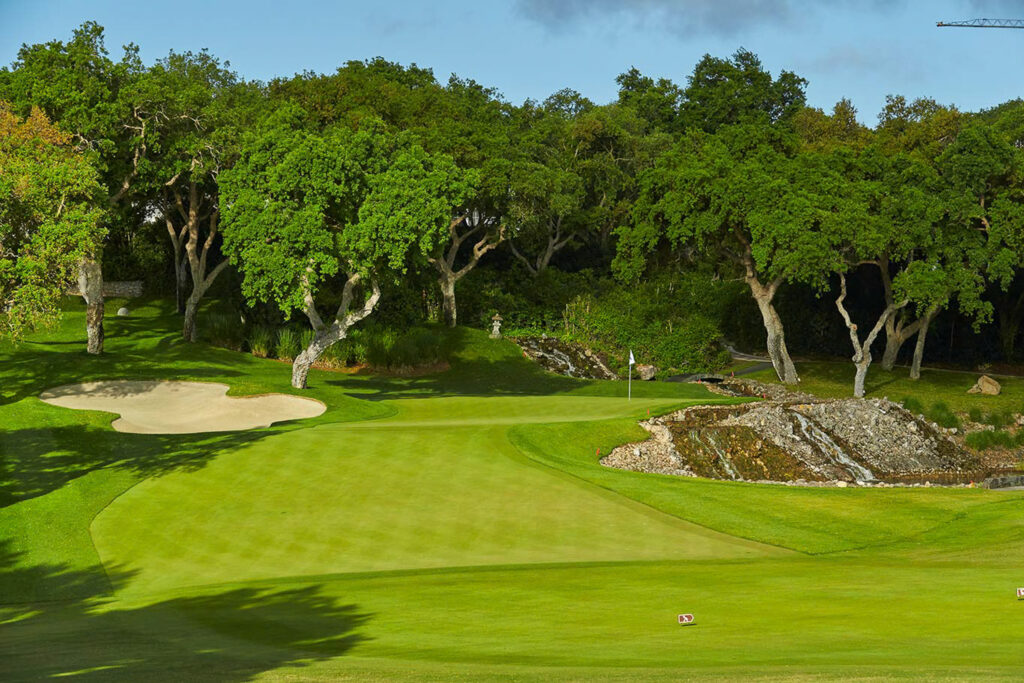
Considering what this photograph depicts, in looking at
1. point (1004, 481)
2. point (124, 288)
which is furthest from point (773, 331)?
point (124, 288)

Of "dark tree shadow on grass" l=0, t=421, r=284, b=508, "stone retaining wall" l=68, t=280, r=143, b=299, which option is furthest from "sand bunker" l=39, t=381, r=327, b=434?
"stone retaining wall" l=68, t=280, r=143, b=299

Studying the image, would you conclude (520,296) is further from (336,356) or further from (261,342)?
(261,342)

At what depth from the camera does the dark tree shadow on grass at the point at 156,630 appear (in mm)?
10938

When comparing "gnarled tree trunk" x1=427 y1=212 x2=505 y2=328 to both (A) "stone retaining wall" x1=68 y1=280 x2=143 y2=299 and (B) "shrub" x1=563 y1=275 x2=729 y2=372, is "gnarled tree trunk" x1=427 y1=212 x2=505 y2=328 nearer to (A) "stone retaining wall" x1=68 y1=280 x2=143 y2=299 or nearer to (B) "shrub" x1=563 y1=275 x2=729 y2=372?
(B) "shrub" x1=563 y1=275 x2=729 y2=372

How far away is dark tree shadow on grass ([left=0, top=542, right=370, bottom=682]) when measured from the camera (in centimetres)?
1094

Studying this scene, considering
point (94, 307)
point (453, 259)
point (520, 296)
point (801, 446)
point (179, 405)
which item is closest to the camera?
point (801, 446)

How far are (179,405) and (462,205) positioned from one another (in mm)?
24459

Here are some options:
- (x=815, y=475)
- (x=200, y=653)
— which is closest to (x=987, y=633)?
(x=200, y=653)

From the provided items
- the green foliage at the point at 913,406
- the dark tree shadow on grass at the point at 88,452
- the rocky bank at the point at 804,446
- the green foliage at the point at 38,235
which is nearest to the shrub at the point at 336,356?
the green foliage at the point at 38,235

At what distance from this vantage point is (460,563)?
1883 cm

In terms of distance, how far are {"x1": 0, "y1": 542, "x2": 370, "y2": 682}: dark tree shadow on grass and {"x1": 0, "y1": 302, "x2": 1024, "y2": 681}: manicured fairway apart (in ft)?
0.22

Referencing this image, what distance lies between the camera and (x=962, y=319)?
60.5m

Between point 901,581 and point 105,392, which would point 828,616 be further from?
point 105,392

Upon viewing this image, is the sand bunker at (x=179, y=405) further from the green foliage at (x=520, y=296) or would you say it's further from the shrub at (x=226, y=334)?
the green foliage at (x=520, y=296)
